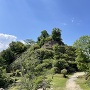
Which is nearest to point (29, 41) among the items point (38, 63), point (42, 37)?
point (42, 37)

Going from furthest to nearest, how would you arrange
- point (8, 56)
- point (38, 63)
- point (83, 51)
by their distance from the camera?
point (8, 56)
point (83, 51)
point (38, 63)

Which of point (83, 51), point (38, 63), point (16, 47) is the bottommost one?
point (38, 63)

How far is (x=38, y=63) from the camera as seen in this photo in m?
24.4

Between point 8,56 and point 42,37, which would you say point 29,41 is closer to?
point 42,37

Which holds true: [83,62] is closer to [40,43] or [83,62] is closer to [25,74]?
[25,74]

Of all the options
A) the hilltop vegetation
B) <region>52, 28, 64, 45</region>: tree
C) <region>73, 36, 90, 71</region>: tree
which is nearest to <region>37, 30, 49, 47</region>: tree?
the hilltop vegetation

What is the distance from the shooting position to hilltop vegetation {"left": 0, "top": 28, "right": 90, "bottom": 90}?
874 inches

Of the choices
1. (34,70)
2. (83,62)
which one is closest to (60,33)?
(83,62)

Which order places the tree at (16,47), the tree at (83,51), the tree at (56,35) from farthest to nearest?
the tree at (56,35) → the tree at (16,47) → the tree at (83,51)

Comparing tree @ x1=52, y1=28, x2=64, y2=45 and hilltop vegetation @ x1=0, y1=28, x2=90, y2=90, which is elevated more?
tree @ x1=52, y1=28, x2=64, y2=45

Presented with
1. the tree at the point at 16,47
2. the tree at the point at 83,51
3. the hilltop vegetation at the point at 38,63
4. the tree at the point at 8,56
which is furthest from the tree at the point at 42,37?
the tree at the point at 83,51

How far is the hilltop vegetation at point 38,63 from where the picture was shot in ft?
72.8

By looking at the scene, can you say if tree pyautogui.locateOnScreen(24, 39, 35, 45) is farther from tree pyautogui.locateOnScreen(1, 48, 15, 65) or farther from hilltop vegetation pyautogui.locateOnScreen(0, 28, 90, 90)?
tree pyautogui.locateOnScreen(1, 48, 15, 65)

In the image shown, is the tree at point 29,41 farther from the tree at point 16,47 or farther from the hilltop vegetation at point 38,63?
the tree at point 16,47
